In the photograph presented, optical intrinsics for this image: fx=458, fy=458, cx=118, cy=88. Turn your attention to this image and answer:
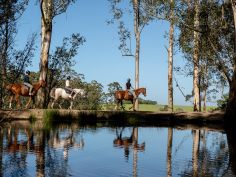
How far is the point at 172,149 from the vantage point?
17719mm

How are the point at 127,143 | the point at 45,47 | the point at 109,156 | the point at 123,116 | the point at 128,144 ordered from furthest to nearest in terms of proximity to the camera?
the point at 45,47, the point at 123,116, the point at 127,143, the point at 128,144, the point at 109,156

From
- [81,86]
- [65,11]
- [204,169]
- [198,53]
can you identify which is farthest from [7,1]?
[81,86]

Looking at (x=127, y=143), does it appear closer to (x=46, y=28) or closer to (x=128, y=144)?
(x=128, y=144)

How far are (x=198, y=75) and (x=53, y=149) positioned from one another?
115ft

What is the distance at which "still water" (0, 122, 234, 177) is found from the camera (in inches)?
460

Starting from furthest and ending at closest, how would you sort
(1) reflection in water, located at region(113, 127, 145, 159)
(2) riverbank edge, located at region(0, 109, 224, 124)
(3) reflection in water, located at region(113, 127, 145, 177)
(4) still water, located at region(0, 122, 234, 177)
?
(2) riverbank edge, located at region(0, 109, 224, 124) < (1) reflection in water, located at region(113, 127, 145, 159) < (3) reflection in water, located at region(113, 127, 145, 177) < (4) still water, located at region(0, 122, 234, 177)

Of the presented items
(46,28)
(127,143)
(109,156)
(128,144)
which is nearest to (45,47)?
(46,28)

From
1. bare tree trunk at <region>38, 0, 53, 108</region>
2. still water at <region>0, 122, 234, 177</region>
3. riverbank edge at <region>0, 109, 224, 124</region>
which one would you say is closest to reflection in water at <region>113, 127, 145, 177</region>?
still water at <region>0, 122, 234, 177</region>

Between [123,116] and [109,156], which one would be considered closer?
[109,156]

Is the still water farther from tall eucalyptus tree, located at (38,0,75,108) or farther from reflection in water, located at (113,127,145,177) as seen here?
tall eucalyptus tree, located at (38,0,75,108)

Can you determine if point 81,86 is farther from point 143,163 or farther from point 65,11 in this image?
point 143,163

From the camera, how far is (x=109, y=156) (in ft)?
49.3

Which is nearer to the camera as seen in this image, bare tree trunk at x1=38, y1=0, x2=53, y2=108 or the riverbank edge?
the riverbank edge

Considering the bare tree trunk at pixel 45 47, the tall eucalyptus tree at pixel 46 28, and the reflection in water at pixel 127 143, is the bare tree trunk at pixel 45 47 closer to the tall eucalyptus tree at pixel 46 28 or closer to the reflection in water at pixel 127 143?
the tall eucalyptus tree at pixel 46 28
